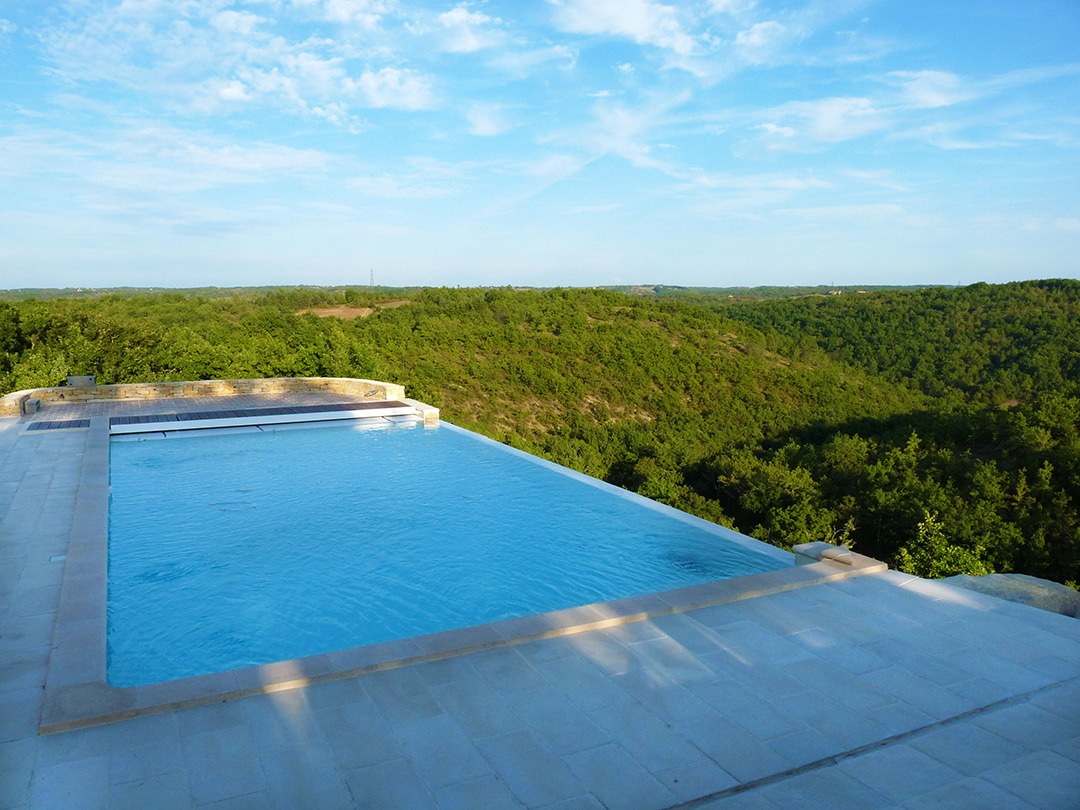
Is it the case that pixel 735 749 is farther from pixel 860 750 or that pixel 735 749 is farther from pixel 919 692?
pixel 919 692

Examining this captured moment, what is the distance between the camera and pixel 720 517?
55.1 feet

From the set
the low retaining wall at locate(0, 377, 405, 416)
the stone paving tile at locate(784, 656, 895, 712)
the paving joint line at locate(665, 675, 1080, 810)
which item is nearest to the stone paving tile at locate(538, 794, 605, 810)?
the paving joint line at locate(665, 675, 1080, 810)

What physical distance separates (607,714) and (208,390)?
11381mm

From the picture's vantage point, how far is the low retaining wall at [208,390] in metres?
11.1

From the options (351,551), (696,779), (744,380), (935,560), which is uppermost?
(696,779)

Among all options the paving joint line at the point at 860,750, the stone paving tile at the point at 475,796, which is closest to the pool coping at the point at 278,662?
the stone paving tile at the point at 475,796

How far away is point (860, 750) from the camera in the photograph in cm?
258

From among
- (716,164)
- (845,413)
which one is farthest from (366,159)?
(845,413)

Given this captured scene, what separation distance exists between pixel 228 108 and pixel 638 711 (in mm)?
15892

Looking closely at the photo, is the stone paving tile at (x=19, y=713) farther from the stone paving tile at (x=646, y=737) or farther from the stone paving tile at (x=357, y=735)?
the stone paving tile at (x=646, y=737)

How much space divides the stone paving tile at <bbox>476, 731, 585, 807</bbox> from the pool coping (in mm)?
766

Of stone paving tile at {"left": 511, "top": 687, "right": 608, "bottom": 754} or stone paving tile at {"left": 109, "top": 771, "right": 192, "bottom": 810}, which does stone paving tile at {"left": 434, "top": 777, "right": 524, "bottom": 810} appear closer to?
stone paving tile at {"left": 511, "top": 687, "right": 608, "bottom": 754}

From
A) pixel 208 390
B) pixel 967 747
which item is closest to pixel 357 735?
pixel 967 747

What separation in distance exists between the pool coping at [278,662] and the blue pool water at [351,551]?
28cm
